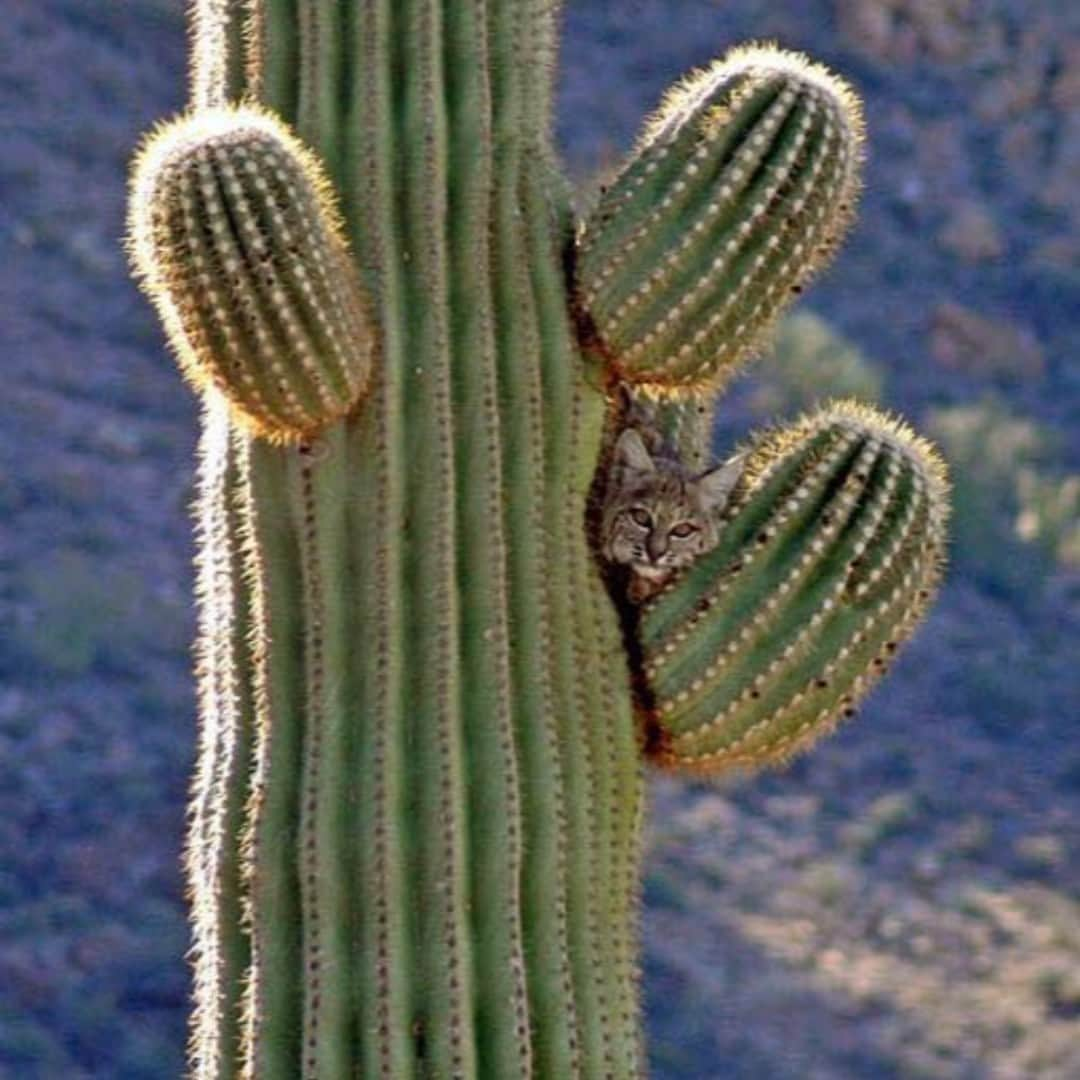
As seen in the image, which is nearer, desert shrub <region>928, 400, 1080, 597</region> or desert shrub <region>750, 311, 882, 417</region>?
desert shrub <region>928, 400, 1080, 597</region>

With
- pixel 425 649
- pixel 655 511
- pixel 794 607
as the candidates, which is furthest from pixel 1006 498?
pixel 425 649

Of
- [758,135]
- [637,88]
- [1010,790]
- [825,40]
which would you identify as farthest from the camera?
[825,40]

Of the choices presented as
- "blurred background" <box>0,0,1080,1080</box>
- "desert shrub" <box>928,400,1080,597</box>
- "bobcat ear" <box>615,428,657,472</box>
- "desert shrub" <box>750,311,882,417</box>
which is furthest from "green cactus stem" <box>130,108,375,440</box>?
"desert shrub" <box>750,311,882,417</box>

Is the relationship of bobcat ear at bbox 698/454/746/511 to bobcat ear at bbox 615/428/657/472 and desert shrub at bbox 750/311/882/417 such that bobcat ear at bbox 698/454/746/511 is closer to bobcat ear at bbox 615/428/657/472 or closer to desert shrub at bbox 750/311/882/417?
bobcat ear at bbox 615/428/657/472

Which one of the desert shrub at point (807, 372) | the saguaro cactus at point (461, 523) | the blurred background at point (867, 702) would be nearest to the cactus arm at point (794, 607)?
the saguaro cactus at point (461, 523)

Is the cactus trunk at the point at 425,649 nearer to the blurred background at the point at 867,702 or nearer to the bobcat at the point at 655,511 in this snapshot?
the bobcat at the point at 655,511

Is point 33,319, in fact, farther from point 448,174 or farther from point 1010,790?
point 448,174

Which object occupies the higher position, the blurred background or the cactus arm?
the blurred background

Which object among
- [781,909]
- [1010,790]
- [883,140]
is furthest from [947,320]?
[781,909]
